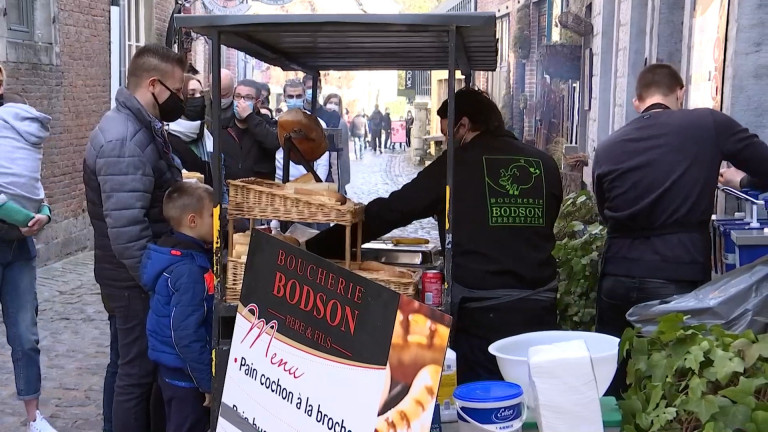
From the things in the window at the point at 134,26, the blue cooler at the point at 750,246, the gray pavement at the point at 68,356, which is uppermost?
the window at the point at 134,26

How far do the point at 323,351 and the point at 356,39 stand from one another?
180 cm

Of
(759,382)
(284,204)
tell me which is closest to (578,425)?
(759,382)

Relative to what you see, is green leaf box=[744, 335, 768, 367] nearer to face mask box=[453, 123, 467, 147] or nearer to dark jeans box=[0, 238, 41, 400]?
face mask box=[453, 123, 467, 147]

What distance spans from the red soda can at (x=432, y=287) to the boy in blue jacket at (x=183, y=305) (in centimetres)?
90

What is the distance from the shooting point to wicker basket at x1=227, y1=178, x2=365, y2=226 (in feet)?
11.1

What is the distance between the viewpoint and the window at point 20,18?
9562 mm

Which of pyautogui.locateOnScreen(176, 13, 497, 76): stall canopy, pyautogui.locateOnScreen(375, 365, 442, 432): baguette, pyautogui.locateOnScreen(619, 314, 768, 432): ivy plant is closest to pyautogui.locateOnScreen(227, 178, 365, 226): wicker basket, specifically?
pyautogui.locateOnScreen(176, 13, 497, 76): stall canopy

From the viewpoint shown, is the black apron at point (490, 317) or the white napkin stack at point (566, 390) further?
the black apron at point (490, 317)

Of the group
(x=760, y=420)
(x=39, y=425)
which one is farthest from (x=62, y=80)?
(x=760, y=420)

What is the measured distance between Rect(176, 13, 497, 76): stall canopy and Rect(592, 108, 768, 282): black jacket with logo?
0.85 meters

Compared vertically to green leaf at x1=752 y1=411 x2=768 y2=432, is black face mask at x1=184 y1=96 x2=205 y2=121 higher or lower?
higher

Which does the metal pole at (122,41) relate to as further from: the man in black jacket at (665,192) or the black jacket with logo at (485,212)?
the man in black jacket at (665,192)

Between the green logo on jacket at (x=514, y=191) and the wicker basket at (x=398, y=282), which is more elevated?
the green logo on jacket at (x=514, y=191)

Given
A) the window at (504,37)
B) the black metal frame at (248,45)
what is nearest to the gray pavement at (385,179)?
the window at (504,37)
